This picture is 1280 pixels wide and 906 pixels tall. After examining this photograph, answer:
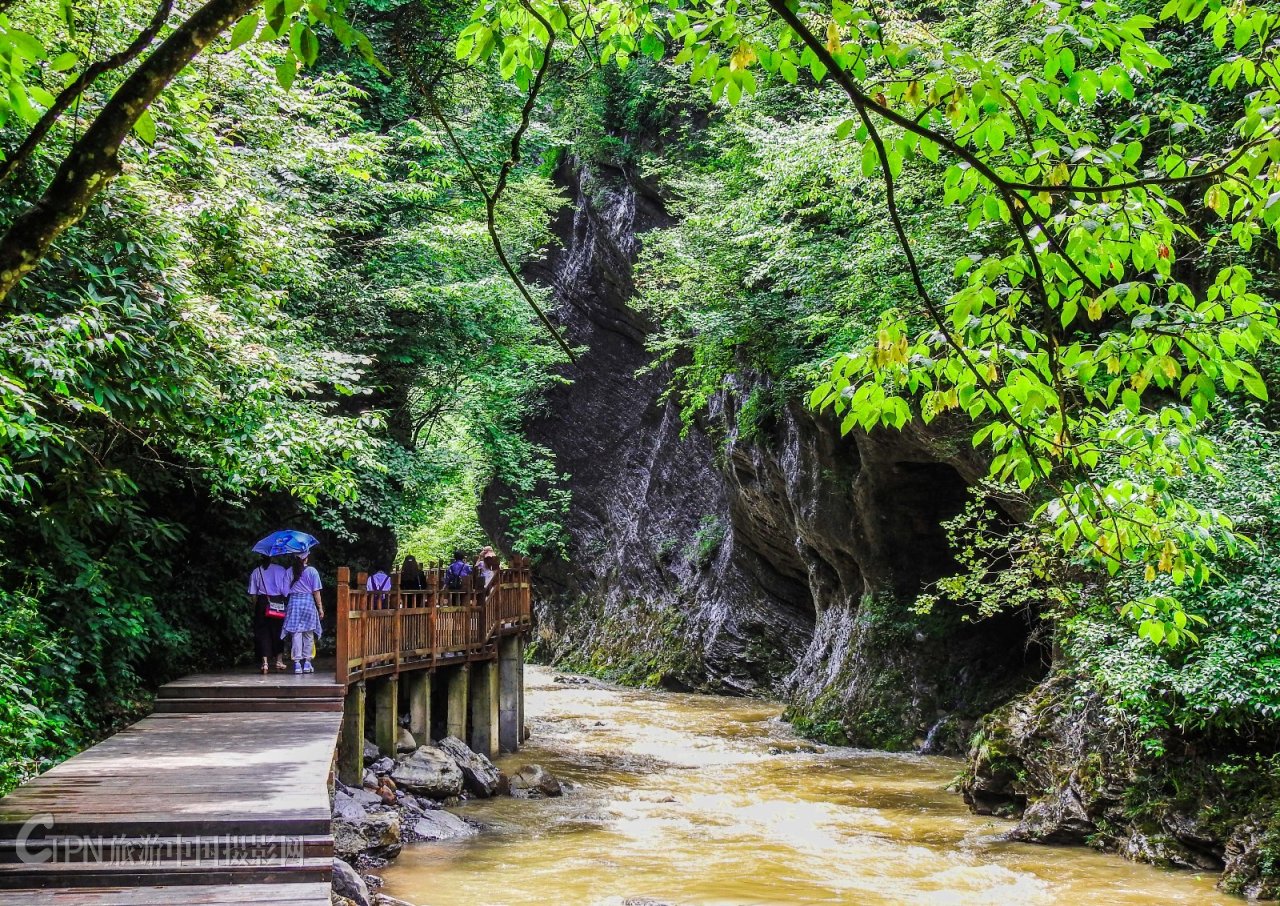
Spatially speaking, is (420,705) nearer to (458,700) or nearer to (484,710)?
(458,700)

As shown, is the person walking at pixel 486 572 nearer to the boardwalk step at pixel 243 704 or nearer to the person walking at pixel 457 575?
the person walking at pixel 457 575

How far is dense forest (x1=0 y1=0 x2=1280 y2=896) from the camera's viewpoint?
2.91 m

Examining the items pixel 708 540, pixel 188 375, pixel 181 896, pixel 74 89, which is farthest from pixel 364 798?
pixel 708 540

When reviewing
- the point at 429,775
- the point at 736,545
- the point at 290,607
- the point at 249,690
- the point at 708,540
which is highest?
the point at 708,540

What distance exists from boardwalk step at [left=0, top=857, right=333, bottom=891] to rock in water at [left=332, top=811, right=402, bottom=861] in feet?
13.3

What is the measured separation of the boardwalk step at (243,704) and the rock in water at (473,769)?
304 centimetres

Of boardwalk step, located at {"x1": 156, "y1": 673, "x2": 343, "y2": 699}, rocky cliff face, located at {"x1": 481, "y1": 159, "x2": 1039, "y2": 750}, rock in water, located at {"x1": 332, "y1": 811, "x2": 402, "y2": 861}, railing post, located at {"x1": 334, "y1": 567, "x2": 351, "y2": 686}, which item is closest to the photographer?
rock in water, located at {"x1": 332, "y1": 811, "x2": 402, "y2": 861}

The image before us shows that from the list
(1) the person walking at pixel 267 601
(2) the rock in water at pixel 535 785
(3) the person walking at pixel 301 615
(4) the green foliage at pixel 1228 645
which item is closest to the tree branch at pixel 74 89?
(4) the green foliage at pixel 1228 645

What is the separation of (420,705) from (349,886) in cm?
702

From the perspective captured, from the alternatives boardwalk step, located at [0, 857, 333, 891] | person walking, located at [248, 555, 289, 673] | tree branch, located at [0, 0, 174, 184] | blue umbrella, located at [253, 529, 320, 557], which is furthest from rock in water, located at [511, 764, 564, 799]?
tree branch, located at [0, 0, 174, 184]

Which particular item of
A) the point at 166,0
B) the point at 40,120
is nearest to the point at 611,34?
the point at 166,0

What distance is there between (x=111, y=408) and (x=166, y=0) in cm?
626

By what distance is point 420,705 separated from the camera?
14086mm

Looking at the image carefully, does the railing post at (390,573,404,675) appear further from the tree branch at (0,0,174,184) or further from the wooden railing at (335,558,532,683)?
the tree branch at (0,0,174,184)
